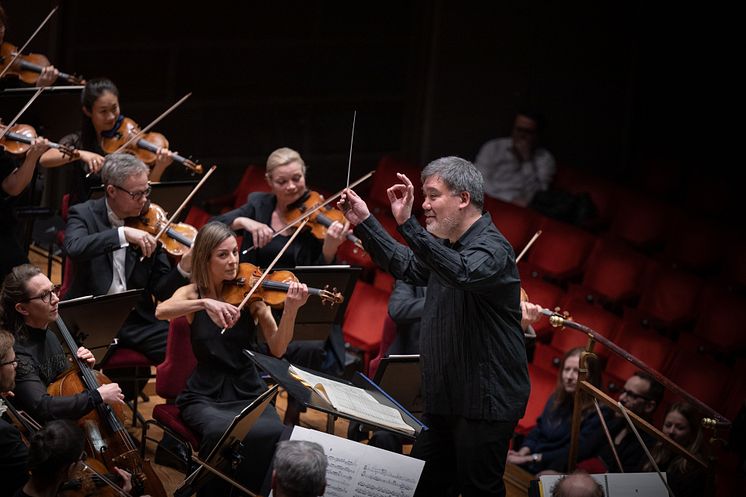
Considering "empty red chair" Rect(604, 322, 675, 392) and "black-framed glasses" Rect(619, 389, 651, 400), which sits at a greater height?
"black-framed glasses" Rect(619, 389, 651, 400)

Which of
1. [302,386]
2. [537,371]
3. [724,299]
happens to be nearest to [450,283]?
[302,386]

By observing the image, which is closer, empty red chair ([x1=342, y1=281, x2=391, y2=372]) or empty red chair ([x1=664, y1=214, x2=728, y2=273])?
empty red chair ([x1=342, y1=281, x2=391, y2=372])

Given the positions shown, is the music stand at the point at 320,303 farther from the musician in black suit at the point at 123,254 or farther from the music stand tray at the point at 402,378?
the musician in black suit at the point at 123,254

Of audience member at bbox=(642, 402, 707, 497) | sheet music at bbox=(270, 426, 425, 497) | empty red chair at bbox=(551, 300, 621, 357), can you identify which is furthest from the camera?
empty red chair at bbox=(551, 300, 621, 357)

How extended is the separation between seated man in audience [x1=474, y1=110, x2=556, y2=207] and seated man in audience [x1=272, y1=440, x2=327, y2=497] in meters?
3.97

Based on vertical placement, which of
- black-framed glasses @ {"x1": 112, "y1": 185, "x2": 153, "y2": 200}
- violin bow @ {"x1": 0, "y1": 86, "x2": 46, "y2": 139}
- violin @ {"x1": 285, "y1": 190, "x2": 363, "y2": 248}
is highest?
violin bow @ {"x1": 0, "y1": 86, "x2": 46, "y2": 139}

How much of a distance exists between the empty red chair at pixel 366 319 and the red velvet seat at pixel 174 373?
3.77ft

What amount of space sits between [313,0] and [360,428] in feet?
10.8

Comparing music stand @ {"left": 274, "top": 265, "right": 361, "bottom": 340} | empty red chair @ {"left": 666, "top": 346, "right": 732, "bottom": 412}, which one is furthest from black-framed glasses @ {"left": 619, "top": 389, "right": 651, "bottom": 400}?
music stand @ {"left": 274, "top": 265, "right": 361, "bottom": 340}

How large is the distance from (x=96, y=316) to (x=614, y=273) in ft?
9.35

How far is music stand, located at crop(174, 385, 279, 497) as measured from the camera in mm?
2732

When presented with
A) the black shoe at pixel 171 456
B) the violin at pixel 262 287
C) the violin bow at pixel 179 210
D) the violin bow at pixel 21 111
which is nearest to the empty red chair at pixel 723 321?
the violin at pixel 262 287

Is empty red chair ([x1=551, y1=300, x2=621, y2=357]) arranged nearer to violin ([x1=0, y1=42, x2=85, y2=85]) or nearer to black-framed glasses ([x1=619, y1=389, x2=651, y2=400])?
black-framed glasses ([x1=619, y1=389, x2=651, y2=400])

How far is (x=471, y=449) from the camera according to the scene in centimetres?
282
